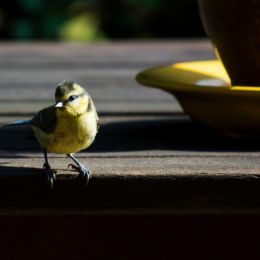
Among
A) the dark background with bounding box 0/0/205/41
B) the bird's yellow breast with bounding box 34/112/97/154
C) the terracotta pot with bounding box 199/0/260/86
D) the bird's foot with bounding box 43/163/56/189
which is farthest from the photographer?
the dark background with bounding box 0/0/205/41

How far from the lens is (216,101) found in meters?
1.62

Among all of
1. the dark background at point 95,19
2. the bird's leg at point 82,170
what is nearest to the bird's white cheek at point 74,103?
the bird's leg at point 82,170

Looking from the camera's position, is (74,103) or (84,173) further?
(74,103)

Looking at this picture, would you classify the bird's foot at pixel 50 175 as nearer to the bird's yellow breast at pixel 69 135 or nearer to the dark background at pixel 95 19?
the bird's yellow breast at pixel 69 135

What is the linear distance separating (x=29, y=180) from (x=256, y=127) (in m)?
0.45

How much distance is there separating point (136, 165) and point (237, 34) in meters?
0.35

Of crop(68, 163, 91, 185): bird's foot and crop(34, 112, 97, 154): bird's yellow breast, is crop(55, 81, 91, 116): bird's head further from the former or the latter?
crop(68, 163, 91, 185): bird's foot

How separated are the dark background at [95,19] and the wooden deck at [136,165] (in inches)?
71.0

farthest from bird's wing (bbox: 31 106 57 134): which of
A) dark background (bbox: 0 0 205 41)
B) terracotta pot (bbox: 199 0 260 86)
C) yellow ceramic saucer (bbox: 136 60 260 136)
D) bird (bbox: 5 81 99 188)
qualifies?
dark background (bbox: 0 0 205 41)

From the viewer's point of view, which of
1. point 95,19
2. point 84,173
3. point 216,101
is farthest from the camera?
point 95,19

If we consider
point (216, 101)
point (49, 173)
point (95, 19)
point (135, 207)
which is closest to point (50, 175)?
point (49, 173)

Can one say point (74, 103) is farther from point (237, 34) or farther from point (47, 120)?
point (237, 34)

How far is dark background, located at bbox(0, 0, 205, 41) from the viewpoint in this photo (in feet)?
13.8

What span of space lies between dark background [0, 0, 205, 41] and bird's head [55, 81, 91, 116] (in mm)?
Result: 2582
